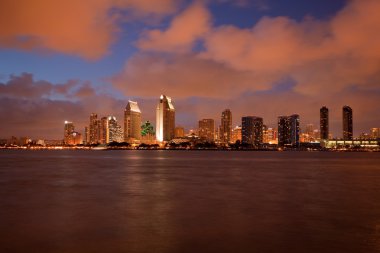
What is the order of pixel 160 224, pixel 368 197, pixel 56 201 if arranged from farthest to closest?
pixel 368 197 → pixel 56 201 → pixel 160 224

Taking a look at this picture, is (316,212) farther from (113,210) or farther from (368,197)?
(113,210)

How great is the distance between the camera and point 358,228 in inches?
687

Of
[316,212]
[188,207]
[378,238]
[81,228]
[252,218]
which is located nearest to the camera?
[378,238]

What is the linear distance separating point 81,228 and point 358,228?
12120 millimetres

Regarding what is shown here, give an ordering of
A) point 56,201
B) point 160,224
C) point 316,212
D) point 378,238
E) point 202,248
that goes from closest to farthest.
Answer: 1. point 202,248
2. point 378,238
3. point 160,224
4. point 316,212
5. point 56,201

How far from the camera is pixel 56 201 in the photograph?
1021 inches

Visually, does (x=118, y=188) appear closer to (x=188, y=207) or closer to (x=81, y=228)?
(x=188, y=207)

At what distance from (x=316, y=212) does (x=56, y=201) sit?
16.2 meters

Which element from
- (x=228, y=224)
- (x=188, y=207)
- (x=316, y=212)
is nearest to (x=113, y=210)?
(x=188, y=207)

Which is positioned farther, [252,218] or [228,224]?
[252,218]

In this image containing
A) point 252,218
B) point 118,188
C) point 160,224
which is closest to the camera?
point 160,224

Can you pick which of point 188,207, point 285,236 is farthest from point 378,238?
point 188,207

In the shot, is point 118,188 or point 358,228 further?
point 118,188

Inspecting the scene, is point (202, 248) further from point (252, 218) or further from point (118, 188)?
point (118, 188)
